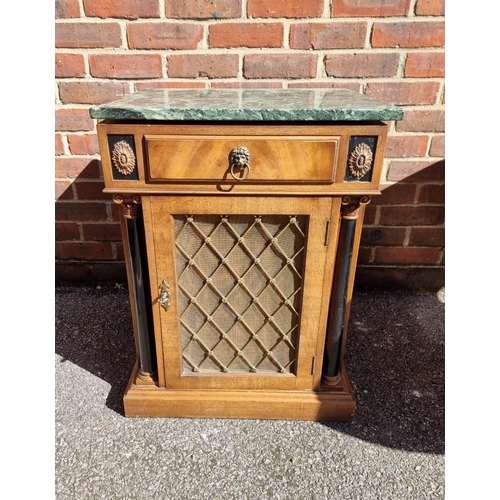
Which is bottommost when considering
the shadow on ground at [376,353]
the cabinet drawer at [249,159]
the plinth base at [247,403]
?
the shadow on ground at [376,353]

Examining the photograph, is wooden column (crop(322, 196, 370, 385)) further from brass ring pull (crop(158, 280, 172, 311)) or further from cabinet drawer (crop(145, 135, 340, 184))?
brass ring pull (crop(158, 280, 172, 311))

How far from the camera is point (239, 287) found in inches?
46.6

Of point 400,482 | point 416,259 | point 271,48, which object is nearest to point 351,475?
point 400,482

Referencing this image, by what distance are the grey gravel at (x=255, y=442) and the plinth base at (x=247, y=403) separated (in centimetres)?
3

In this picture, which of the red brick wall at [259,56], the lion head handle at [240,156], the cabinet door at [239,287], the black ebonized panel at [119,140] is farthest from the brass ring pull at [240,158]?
the red brick wall at [259,56]

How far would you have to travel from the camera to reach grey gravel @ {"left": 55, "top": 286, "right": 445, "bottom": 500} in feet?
3.69

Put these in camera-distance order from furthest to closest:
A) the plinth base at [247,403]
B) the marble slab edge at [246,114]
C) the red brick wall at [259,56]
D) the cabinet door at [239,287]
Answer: the red brick wall at [259,56] < the plinth base at [247,403] < the cabinet door at [239,287] < the marble slab edge at [246,114]

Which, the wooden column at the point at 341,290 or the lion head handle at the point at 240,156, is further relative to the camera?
the wooden column at the point at 341,290

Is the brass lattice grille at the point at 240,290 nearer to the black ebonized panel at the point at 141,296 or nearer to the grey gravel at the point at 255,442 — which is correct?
the black ebonized panel at the point at 141,296

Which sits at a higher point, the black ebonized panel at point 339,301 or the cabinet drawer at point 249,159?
the cabinet drawer at point 249,159

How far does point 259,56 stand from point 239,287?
3.13ft

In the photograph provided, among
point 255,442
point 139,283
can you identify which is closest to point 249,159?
point 139,283

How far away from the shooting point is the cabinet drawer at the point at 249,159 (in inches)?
38.3

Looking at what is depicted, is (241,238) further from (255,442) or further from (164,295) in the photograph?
(255,442)
